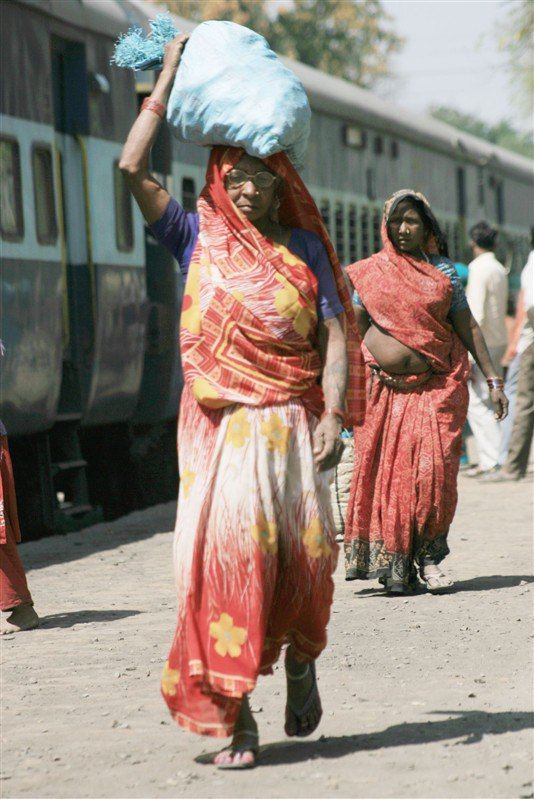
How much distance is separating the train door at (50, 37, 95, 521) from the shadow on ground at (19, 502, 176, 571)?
224mm

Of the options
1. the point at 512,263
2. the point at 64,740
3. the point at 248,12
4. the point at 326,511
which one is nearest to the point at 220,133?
the point at 326,511

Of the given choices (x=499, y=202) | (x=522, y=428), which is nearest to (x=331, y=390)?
(x=522, y=428)

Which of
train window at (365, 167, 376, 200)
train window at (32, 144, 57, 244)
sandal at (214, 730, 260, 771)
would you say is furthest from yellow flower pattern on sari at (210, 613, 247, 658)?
train window at (365, 167, 376, 200)

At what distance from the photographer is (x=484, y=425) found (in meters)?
15.0

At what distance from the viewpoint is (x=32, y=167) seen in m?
11.0

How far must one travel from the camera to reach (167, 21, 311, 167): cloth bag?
16.5ft

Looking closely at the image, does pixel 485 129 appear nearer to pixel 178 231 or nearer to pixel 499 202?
pixel 499 202

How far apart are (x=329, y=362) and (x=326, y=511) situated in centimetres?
43

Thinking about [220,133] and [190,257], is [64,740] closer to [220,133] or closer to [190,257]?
[190,257]

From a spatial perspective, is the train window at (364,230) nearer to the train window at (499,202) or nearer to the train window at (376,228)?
the train window at (376,228)

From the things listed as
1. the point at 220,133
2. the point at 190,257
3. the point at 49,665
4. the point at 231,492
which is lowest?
the point at 49,665

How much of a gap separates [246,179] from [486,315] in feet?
32.1

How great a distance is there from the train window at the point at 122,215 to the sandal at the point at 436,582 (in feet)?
15.6

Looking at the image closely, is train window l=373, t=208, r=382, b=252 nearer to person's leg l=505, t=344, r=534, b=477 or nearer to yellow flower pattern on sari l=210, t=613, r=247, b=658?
person's leg l=505, t=344, r=534, b=477
